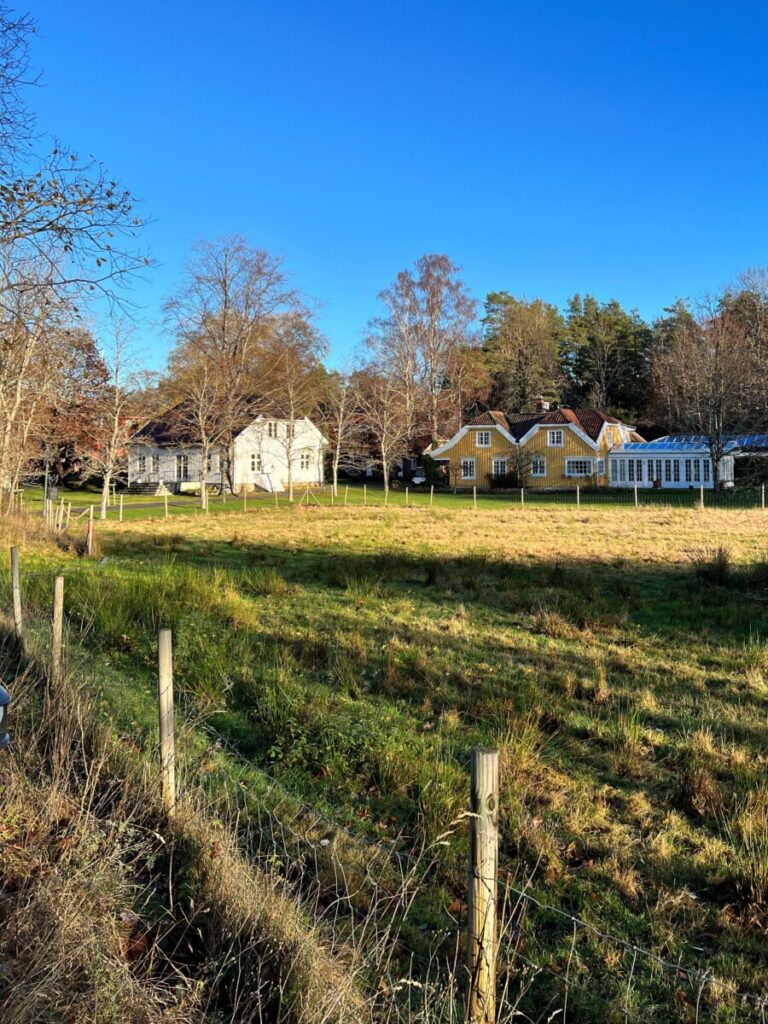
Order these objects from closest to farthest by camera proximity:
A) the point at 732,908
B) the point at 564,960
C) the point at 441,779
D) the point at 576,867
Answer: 1. the point at 564,960
2. the point at 732,908
3. the point at 576,867
4. the point at 441,779

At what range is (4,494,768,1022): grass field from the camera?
154 inches

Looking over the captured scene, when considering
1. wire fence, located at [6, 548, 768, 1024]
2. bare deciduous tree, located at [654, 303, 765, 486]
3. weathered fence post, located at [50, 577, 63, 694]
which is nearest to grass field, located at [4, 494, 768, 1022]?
wire fence, located at [6, 548, 768, 1024]

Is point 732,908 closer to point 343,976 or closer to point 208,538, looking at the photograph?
point 343,976

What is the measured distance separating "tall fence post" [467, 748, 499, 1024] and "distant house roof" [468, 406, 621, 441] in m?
55.6

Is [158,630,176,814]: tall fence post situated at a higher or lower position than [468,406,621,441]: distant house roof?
lower

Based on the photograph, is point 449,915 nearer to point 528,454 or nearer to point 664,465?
point 664,465

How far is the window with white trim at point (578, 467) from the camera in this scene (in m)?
56.7

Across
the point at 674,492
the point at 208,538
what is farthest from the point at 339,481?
the point at 208,538

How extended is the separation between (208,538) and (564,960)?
60.1 ft

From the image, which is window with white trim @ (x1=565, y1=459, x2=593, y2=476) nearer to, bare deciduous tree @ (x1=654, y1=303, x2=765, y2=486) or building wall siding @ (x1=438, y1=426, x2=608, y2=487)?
building wall siding @ (x1=438, y1=426, x2=608, y2=487)

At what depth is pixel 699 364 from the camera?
48906 mm

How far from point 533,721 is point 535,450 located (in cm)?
5238

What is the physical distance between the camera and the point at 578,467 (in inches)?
2242

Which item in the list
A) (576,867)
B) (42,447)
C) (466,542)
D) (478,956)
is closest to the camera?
(478,956)
